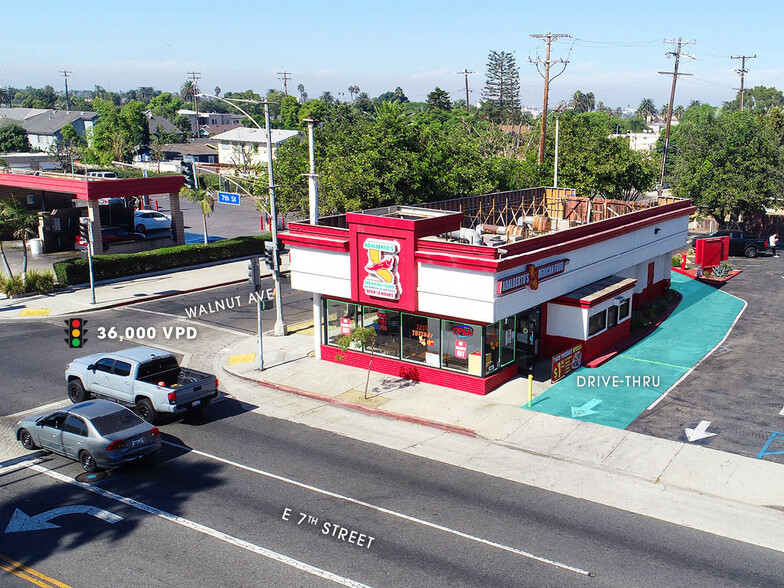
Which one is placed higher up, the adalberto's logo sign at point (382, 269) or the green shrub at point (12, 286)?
the adalberto's logo sign at point (382, 269)

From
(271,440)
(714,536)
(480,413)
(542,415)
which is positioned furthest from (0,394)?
(714,536)

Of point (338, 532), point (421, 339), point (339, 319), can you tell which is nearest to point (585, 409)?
point (421, 339)

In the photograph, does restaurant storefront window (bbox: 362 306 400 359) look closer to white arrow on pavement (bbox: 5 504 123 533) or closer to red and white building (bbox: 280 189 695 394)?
red and white building (bbox: 280 189 695 394)

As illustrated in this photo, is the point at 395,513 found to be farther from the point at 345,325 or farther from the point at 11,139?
the point at 11,139

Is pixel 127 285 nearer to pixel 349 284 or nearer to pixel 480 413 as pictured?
pixel 349 284

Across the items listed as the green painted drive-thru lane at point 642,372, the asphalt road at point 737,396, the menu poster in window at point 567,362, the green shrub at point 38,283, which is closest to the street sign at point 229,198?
the green shrub at point 38,283

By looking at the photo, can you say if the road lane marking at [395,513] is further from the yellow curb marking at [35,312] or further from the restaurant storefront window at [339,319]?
the yellow curb marking at [35,312]

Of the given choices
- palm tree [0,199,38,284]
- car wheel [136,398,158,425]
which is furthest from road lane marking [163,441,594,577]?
palm tree [0,199,38,284]
